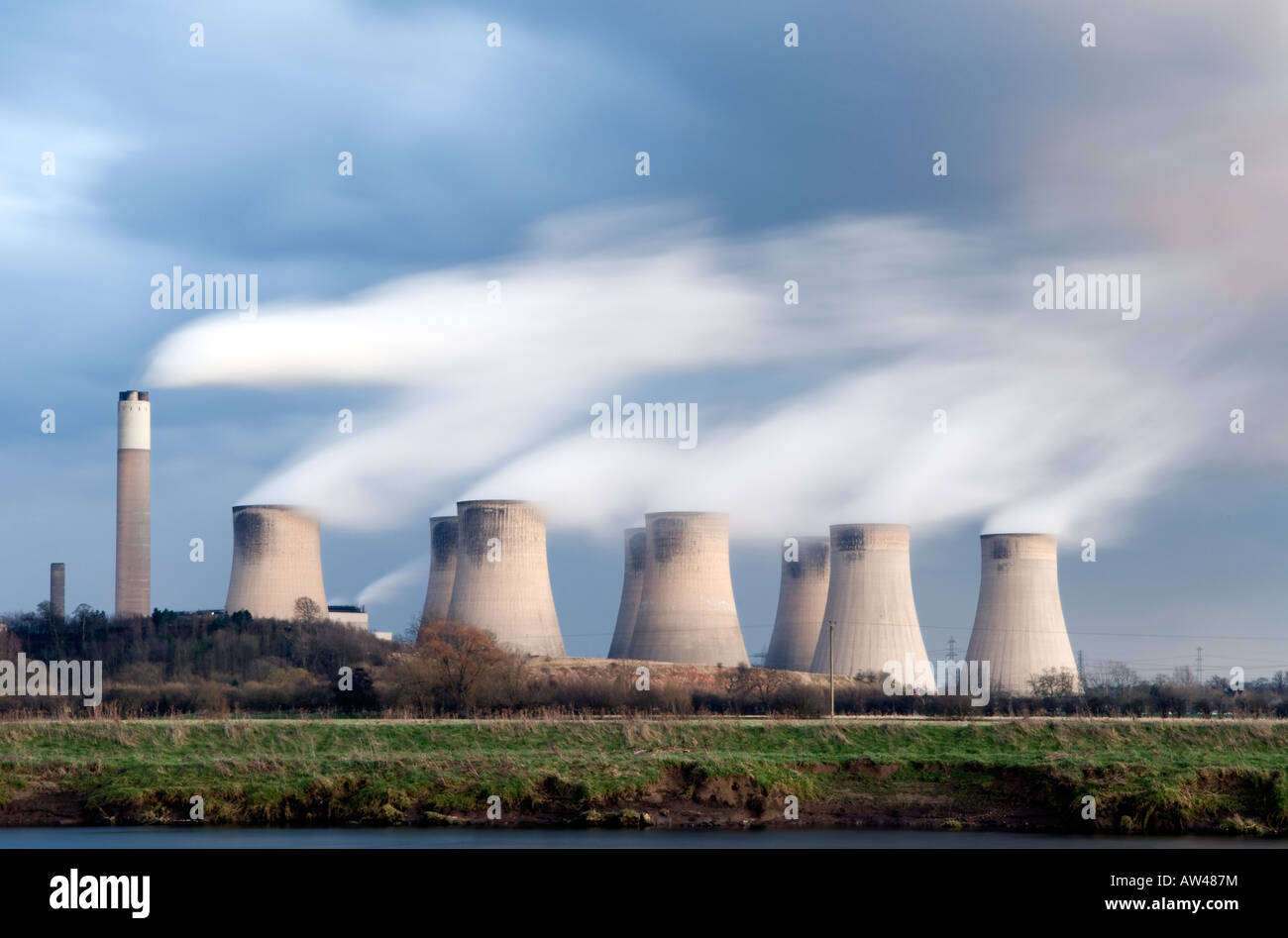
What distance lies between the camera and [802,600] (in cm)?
4444

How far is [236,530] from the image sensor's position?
128 ft

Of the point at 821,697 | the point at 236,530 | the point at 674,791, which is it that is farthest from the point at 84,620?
the point at 674,791

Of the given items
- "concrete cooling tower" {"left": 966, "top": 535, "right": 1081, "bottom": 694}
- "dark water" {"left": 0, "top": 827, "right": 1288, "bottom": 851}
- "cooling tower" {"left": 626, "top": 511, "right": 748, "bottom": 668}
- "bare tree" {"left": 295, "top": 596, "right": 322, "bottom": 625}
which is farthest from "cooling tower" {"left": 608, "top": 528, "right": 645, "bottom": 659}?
"dark water" {"left": 0, "top": 827, "right": 1288, "bottom": 851}

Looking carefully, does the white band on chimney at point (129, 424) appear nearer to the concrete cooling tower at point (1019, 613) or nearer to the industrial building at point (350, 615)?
the industrial building at point (350, 615)

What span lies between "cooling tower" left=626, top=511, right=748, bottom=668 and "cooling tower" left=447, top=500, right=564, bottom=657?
3044mm

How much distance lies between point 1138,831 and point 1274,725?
17.2ft

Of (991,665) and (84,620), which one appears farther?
(84,620)

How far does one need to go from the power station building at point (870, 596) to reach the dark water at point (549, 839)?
19.6 meters

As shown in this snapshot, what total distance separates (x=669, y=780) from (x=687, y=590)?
19728 millimetres

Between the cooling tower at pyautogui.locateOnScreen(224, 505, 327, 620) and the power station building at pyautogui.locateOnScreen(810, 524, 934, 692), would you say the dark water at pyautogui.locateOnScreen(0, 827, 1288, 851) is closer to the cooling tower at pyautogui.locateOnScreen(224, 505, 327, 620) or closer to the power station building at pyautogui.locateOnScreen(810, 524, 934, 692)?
the power station building at pyautogui.locateOnScreen(810, 524, 934, 692)

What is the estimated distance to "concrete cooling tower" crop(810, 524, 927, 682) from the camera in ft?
119

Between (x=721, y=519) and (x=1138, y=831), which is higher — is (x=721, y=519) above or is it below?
above

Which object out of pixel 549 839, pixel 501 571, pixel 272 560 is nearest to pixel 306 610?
pixel 272 560
